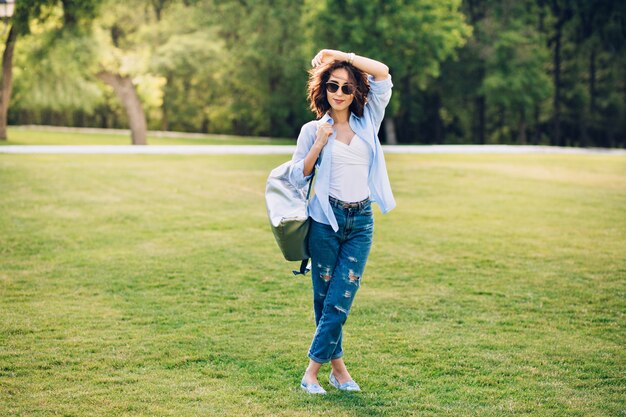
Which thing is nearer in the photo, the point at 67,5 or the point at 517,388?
the point at 517,388

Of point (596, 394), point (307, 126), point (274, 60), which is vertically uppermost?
point (274, 60)

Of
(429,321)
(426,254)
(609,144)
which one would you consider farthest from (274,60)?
(429,321)

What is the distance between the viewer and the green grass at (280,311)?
470cm

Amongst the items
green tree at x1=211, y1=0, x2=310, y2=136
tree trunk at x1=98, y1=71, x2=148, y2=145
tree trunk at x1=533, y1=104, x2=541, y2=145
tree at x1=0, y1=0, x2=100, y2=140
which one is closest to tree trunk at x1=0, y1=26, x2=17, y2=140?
tree at x1=0, y1=0, x2=100, y2=140

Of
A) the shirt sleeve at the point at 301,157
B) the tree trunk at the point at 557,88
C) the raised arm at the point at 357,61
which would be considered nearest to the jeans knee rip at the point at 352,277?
the shirt sleeve at the point at 301,157

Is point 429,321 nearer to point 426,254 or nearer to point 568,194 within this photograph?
point 426,254

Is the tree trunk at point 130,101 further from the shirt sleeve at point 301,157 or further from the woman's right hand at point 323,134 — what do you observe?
the woman's right hand at point 323,134

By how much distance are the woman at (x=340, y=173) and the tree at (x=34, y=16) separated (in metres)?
23.8

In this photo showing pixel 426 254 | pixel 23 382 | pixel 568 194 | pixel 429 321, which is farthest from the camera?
pixel 568 194

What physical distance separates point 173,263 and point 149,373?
3.64m

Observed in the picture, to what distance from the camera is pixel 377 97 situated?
4637mm

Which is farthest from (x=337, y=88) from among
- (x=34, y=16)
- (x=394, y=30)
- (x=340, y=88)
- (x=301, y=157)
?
(x=394, y=30)

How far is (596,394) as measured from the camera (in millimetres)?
4785

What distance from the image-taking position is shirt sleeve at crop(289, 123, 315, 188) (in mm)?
4488
